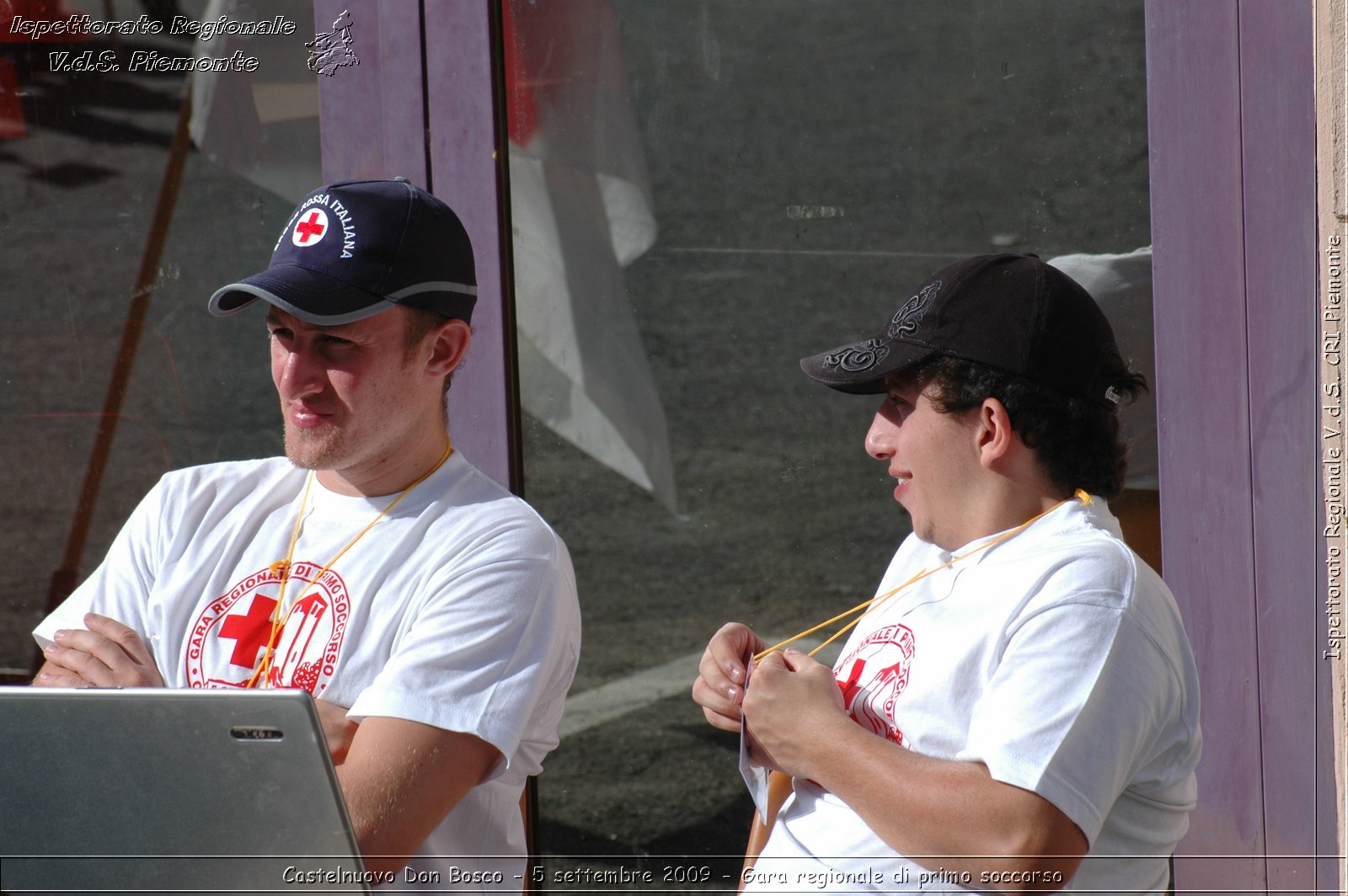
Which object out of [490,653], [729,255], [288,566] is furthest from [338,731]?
[729,255]

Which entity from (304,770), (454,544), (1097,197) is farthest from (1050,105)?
(304,770)

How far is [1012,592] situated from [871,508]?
108 cm

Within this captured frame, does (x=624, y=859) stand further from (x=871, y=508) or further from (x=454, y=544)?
(x=454, y=544)

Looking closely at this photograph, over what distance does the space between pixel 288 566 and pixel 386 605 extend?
0.22 metres

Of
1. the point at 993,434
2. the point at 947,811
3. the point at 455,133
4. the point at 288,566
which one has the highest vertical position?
the point at 455,133

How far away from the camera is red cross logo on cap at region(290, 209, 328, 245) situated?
82.6 inches

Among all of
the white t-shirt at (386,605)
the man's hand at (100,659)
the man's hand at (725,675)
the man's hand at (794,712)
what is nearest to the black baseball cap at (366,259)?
the white t-shirt at (386,605)

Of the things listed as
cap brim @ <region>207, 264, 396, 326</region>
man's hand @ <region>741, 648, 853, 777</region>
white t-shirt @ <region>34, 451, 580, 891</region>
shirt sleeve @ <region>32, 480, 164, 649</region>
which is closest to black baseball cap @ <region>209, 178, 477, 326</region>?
cap brim @ <region>207, 264, 396, 326</region>

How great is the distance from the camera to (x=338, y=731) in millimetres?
1827

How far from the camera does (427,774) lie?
176cm

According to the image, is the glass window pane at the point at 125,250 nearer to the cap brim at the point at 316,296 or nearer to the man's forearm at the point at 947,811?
the cap brim at the point at 316,296

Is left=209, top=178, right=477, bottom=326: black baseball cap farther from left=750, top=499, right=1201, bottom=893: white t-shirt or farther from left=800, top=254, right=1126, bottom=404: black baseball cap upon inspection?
left=750, top=499, right=1201, bottom=893: white t-shirt

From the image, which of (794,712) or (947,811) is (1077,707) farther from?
(794,712)

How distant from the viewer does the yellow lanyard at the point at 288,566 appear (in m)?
1.99
